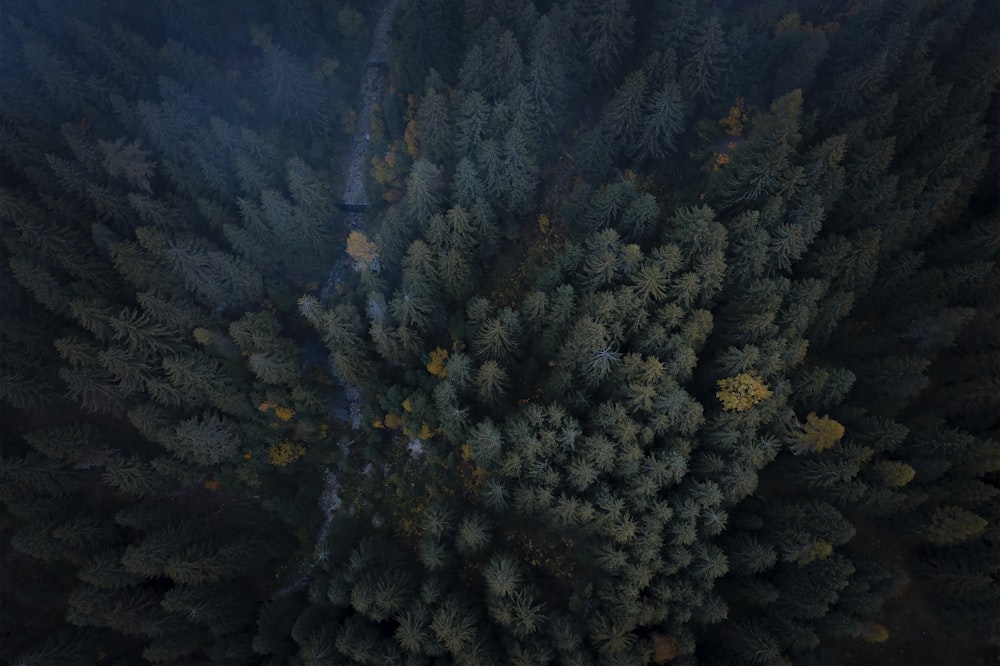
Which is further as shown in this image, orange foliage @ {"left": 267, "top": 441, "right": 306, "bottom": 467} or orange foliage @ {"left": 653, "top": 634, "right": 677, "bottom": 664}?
orange foliage @ {"left": 267, "top": 441, "right": 306, "bottom": 467}

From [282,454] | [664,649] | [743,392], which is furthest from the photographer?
[282,454]

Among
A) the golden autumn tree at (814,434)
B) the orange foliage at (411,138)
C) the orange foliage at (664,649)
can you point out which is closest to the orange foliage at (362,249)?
the orange foliage at (411,138)

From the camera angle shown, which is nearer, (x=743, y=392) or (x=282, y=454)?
(x=743, y=392)

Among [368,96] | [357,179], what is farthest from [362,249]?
[368,96]

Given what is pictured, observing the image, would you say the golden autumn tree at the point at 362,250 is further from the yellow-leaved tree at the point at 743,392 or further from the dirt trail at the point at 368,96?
the yellow-leaved tree at the point at 743,392

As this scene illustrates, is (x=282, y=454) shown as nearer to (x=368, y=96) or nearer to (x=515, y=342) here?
(x=515, y=342)

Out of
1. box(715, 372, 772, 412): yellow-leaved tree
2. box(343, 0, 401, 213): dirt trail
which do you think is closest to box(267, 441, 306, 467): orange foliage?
box(343, 0, 401, 213): dirt trail

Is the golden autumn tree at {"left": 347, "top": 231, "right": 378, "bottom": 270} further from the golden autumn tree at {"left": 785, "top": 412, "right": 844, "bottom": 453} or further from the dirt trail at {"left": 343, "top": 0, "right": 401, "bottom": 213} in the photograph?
the golden autumn tree at {"left": 785, "top": 412, "right": 844, "bottom": 453}

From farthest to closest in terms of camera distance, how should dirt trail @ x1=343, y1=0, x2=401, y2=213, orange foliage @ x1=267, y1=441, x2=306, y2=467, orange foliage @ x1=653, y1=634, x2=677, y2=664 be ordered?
dirt trail @ x1=343, y1=0, x2=401, y2=213, orange foliage @ x1=267, y1=441, x2=306, y2=467, orange foliage @ x1=653, y1=634, x2=677, y2=664

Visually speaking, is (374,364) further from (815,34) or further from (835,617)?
(815,34)

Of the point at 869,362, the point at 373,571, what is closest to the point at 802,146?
the point at 869,362
